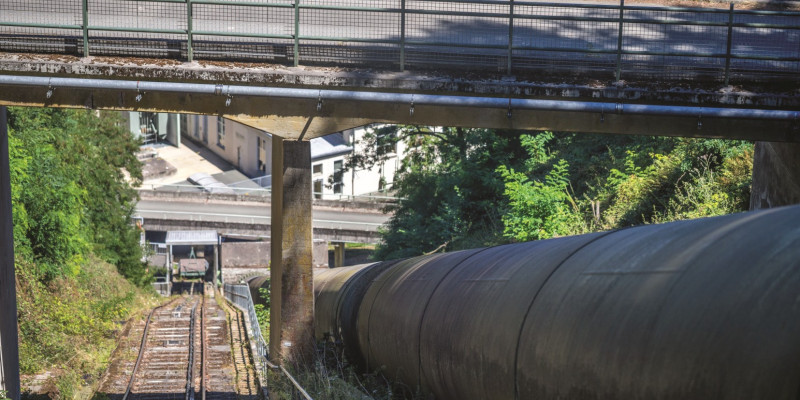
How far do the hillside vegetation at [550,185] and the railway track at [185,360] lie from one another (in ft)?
18.0

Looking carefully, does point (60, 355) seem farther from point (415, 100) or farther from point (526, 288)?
point (526, 288)

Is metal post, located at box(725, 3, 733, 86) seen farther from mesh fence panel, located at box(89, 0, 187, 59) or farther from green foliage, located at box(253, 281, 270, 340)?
green foliage, located at box(253, 281, 270, 340)

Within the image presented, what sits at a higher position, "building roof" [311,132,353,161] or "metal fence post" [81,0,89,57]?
"metal fence post" [81,0,89,57]

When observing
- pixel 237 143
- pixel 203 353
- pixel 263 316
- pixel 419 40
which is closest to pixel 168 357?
pixel 203 353

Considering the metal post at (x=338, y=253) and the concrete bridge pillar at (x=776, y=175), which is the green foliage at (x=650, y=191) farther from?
the metal post at (x=338, y=253)

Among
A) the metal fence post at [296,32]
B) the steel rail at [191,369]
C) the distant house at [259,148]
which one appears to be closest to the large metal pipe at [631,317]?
the metal fence post at [296,32]

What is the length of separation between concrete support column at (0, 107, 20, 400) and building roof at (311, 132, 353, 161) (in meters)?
37.0

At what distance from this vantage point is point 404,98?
10.5 meters

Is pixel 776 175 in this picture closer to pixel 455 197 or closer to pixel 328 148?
pixel 455 197

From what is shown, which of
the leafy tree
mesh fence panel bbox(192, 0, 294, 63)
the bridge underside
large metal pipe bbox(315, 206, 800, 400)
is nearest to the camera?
large metal pipe bbox(315, 206, 800, 400)

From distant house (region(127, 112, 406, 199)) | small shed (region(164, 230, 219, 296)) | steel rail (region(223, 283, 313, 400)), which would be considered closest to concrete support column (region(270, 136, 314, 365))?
steel rail (region(223, 283, 313, 400))

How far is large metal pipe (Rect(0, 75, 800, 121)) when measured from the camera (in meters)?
10.2

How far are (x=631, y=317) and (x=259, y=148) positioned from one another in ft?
167

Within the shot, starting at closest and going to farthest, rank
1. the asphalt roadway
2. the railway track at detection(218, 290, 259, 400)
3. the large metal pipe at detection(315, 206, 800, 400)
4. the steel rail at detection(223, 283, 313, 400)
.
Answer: the large metal pipe at detection(315, 206, 800, 400) → the steel rail at detection(223, 283, 313, 400) → the railway track at detection(218, 290, 259, 400) → the asphalt roadway
